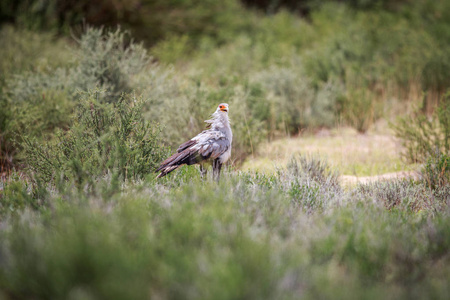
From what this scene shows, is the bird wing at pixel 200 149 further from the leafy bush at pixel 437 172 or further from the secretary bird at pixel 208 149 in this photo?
the leafy bush at pixel 437 172

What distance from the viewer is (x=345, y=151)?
5965 mm

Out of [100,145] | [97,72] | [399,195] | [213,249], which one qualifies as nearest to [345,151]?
[399,195]

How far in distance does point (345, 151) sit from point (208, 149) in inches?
121

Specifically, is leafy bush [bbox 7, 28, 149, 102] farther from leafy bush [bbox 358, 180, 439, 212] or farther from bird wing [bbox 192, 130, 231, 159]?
leafy bush [bbox 358, 180, 439, 212]

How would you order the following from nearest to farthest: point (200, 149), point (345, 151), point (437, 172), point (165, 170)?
point (165, 170), point (200, 149), point (437, 172), point (345, 151)

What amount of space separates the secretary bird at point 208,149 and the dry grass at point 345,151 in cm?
96

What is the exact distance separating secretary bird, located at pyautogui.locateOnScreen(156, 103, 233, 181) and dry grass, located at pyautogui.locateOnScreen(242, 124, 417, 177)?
96 cm

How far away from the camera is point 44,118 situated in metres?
5.63

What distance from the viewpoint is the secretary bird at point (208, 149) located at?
3533mm

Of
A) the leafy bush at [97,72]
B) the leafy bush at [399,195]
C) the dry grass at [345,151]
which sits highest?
the leafy bush at [97,72]

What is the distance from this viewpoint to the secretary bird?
3533mm

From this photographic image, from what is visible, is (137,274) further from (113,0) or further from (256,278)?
(113,0)

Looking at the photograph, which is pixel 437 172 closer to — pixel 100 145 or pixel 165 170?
pixel 165 170

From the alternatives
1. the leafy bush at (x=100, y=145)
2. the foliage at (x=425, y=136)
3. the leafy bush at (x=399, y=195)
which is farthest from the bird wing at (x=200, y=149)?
the foliage at (x=425, y=136)
